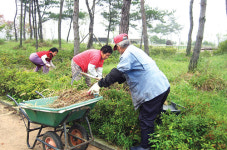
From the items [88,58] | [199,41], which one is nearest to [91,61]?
[88,58]

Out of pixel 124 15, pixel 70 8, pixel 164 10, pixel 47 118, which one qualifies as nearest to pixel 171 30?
pixel 70 8

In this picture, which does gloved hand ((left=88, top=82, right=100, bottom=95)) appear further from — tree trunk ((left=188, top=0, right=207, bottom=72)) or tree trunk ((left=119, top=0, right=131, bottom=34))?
tree trunk ((left=188, top=0, right=207, bottom=72))

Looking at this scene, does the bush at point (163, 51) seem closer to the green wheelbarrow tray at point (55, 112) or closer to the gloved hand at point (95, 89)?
the gloved hand at point (95, 89)

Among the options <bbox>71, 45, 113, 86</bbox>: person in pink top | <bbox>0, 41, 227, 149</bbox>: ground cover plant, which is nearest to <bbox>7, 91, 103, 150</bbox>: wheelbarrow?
<bbox>0, 41, 227, 149</bbox>: ground cover plant

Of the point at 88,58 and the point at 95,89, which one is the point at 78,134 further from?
the point at 88,58

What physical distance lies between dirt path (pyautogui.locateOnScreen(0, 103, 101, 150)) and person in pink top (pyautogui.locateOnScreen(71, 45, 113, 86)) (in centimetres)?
178

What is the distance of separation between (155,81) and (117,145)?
4.64 feet

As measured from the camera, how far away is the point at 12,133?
4066 mm

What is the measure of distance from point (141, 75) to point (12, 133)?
3182 mm

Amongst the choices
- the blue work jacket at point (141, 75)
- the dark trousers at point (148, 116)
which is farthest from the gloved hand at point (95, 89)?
the dark trousers at point (148, 116)

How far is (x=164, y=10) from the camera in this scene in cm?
1691

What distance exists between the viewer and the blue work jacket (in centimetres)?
284

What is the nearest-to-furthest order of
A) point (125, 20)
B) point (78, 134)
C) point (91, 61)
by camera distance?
point (78, 134) < point (91, 61) < point (125, 20)

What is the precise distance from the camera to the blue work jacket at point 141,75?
2.84m
